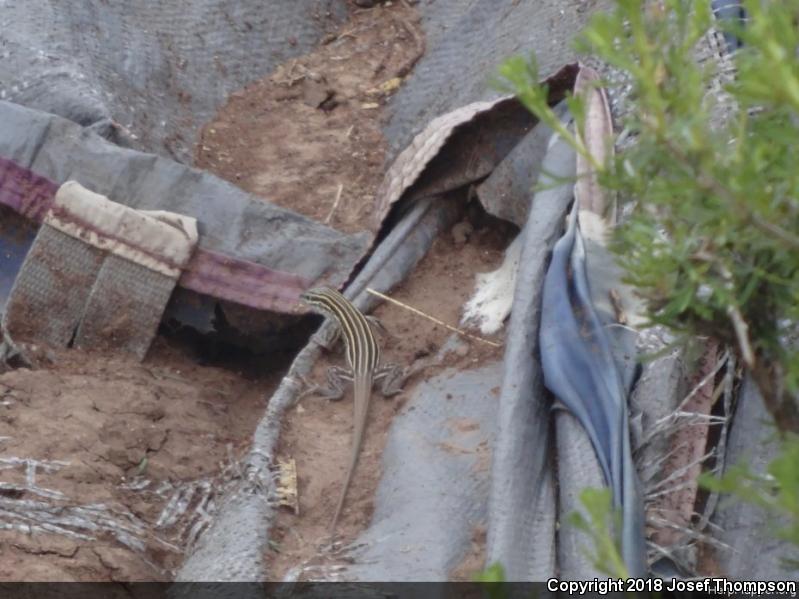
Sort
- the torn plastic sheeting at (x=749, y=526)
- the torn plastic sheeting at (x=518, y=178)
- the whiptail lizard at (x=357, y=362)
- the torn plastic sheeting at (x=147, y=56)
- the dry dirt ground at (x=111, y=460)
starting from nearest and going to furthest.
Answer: the torn plastic sheeting at (x=749, y=526) → the dry dirt ground at (x=111, y=460) → the whiptail lizard at (x=357, y=362) → the torn plastic sheeting at (x=518, y=178) → the torn plastic sheeting at (x=147, y=56)

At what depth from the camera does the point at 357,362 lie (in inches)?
178

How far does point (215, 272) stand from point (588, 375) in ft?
6.66

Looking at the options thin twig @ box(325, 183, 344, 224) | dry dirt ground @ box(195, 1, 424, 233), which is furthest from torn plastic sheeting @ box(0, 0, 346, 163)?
thin twig @ box(325, 183, 344, 224)

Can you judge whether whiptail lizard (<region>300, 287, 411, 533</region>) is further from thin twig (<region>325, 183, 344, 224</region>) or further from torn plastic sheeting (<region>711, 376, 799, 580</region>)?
torn plastic sheeting (<region>711, 376, 799, 580</region>)

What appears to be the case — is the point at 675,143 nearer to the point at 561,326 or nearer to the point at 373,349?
the point at 561,326

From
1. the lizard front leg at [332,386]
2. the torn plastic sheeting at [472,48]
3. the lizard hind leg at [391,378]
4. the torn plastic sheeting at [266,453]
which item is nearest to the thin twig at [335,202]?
the torn plastic sheeting at [472,48]

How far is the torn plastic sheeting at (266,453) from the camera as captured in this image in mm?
3701

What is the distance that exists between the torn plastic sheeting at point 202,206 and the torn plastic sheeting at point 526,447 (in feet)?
4.26

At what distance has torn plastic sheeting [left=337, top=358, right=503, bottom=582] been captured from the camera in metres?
3.49

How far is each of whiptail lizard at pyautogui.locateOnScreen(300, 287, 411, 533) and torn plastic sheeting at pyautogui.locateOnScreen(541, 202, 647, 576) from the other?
2.62ft

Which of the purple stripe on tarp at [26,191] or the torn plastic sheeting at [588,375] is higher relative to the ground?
the purple stripe on tarp at [26,191]

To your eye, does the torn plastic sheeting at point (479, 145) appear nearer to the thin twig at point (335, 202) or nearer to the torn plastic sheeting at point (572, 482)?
the thin twig at point (335, 202)

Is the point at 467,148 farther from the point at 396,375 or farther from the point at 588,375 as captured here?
the point at 588,375

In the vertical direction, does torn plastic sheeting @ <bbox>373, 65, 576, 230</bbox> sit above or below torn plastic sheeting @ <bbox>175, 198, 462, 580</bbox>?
above
